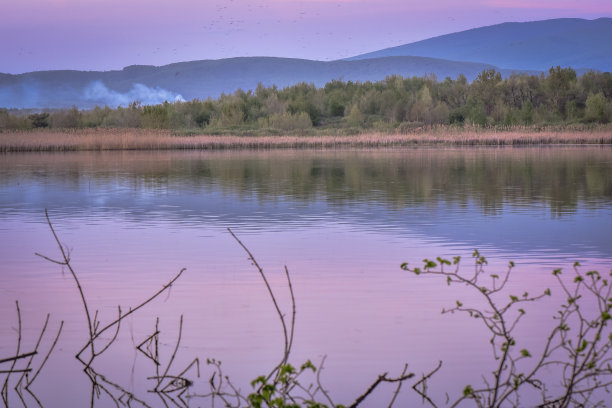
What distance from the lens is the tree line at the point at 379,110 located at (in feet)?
209

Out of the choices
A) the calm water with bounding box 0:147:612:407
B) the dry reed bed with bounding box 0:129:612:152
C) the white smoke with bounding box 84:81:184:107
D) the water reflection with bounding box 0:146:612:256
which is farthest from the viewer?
the white smoke with bounding box 84:81:184:107

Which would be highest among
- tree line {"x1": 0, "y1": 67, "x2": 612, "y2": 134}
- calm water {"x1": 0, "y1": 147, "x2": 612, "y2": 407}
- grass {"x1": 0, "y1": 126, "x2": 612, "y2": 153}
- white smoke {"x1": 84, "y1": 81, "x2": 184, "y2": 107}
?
white smoke {"x1": 84, "y1": 81, "x2": 184, "y2": 107}

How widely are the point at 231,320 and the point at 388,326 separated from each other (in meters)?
1.24

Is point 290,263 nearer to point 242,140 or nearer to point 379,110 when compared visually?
point 242,140

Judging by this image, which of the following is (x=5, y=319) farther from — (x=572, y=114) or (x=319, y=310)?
(x=572, y=114)

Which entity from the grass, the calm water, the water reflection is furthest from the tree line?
the calm water

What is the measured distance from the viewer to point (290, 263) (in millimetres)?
9508

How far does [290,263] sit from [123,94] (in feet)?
594

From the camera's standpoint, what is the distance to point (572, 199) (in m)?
16.5

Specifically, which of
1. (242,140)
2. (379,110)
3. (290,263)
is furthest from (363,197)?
(379,110)

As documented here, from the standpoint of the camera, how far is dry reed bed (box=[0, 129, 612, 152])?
4425 centimetres

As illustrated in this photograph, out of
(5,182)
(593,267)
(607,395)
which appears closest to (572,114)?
(5,182)

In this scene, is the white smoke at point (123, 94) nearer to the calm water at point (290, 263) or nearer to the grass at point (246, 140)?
the grass at point (246, 140)

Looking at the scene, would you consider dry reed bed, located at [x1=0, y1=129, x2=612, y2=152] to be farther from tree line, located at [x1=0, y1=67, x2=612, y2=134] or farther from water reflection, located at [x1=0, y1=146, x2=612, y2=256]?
water reflection, located at [x1=0, y1=146, x2=612, y2=256]
